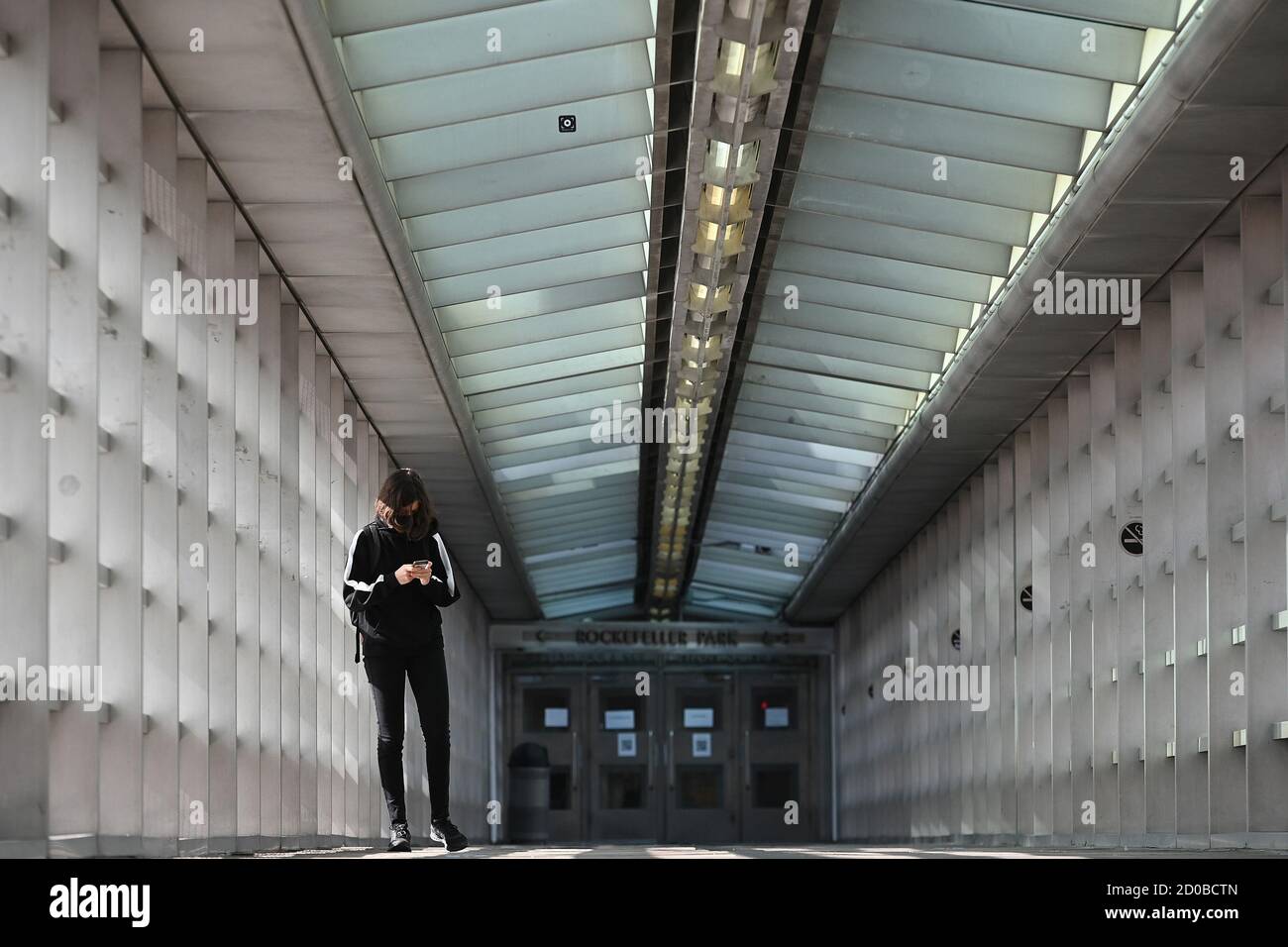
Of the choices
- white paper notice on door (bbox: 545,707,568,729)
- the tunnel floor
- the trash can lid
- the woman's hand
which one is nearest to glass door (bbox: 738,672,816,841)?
white paper notice on door (bbox: 545,707,568,729)

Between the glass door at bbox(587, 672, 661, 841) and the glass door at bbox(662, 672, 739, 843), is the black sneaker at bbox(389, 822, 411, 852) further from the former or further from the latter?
the glass door at bbox(662, 672, 739, 843)

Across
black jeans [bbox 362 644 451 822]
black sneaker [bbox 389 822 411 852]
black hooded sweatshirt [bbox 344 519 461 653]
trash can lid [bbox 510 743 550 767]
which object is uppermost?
black hooded sweatshirt [bbox 344 519 461 653]

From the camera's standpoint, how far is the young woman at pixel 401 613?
Answer: 8.87 m

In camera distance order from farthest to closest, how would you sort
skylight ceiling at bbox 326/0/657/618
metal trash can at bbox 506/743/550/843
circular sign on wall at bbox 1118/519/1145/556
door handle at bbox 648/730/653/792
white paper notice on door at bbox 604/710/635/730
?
1. white paper notice on door at bbox 604/710/635/730
2. door handle at bbox 648/730/653/792
3. metal trash can at bbox 506/743/550/843
4. circular sign on wall at bbox 1118/519/1145/556
5. skylight ceiling at bbox 326/0/657/618

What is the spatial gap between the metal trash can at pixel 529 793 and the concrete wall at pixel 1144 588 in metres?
7.80

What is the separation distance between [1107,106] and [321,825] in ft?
28.2

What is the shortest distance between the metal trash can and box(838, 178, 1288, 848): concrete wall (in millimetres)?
7797

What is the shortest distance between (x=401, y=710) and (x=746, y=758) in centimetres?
2345

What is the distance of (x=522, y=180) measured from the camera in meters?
12.0

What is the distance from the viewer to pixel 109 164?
352 inches

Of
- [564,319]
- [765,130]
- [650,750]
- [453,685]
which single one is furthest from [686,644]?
[765,130]

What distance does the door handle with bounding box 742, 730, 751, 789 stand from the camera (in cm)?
3216

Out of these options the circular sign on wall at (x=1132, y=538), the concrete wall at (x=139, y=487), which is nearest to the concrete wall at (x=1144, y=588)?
the circular sign on wall at (x=1132, y=538)

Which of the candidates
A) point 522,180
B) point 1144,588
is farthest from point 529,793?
point 522,180
